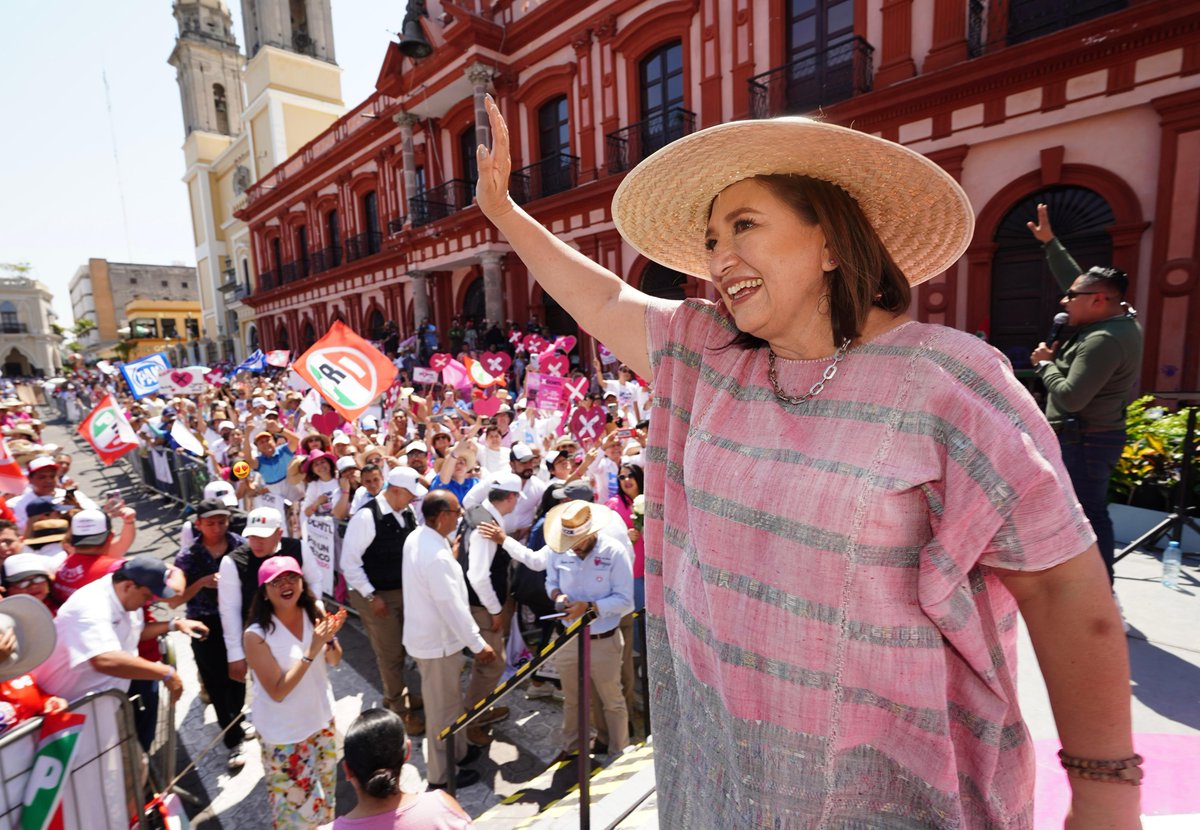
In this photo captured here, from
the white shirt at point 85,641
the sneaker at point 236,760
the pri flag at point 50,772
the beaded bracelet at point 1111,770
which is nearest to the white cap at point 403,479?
the white shirt at point 85,641

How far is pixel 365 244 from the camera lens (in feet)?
74.1

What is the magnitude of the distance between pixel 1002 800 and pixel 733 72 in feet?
42.4

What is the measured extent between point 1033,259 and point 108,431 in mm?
12846

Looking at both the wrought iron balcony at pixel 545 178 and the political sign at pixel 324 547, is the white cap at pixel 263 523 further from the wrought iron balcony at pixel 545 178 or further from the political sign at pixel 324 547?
the wrought iron balcony at pixel 545 178

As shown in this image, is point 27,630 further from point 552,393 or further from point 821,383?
point 552,393

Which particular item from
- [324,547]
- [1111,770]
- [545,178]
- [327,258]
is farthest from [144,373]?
[327,258]

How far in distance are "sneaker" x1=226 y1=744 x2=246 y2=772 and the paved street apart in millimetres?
45

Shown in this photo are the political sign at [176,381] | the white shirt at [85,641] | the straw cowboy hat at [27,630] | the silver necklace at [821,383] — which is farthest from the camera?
the political sign at [176,381]

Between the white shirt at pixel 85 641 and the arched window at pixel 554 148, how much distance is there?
1332cm

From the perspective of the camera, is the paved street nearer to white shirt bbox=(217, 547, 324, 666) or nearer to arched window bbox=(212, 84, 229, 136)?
white shirt bbox=(217, 547, 324, 666)

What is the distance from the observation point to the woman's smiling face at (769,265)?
3.40ft

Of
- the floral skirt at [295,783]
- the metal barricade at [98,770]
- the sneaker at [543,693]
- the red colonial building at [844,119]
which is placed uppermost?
the red colonial building at [844,119]

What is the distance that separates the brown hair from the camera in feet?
3.34

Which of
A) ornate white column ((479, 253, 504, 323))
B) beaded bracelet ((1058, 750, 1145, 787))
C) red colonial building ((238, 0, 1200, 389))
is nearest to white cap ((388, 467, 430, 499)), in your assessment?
beaded bracelet ((1058, 750, 1145, 787))
